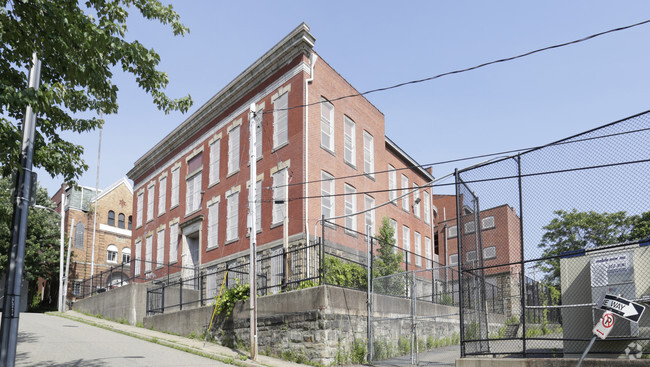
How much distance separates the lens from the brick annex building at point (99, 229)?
163 feet

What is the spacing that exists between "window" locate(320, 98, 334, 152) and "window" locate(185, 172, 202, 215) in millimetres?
9124

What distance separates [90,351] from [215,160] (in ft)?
50.9

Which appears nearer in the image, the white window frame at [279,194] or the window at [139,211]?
the white window frame at [279,194]

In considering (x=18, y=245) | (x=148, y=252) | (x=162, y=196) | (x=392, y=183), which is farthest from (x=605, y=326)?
(x=148, y=252)

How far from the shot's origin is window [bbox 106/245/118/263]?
168 ft

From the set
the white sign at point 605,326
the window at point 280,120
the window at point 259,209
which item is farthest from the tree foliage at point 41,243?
the white sign at point 605,326

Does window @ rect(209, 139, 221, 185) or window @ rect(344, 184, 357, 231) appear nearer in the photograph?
window @ rect(344, 184, 357, 231)

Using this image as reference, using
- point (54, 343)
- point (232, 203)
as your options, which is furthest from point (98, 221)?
point (54, 343)

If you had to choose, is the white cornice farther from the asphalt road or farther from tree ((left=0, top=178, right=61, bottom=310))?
the asphalt road

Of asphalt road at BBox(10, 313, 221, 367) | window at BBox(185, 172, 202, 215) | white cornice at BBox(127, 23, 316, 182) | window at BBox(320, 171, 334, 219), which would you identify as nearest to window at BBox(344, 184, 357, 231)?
window at BBox(320, 171, 334, 219)

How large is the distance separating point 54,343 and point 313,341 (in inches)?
292

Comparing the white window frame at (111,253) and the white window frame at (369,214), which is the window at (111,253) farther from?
the white window frame at (369,214)

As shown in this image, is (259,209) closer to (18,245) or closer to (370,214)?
(370,214)

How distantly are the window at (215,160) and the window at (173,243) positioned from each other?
4978 millimetres
